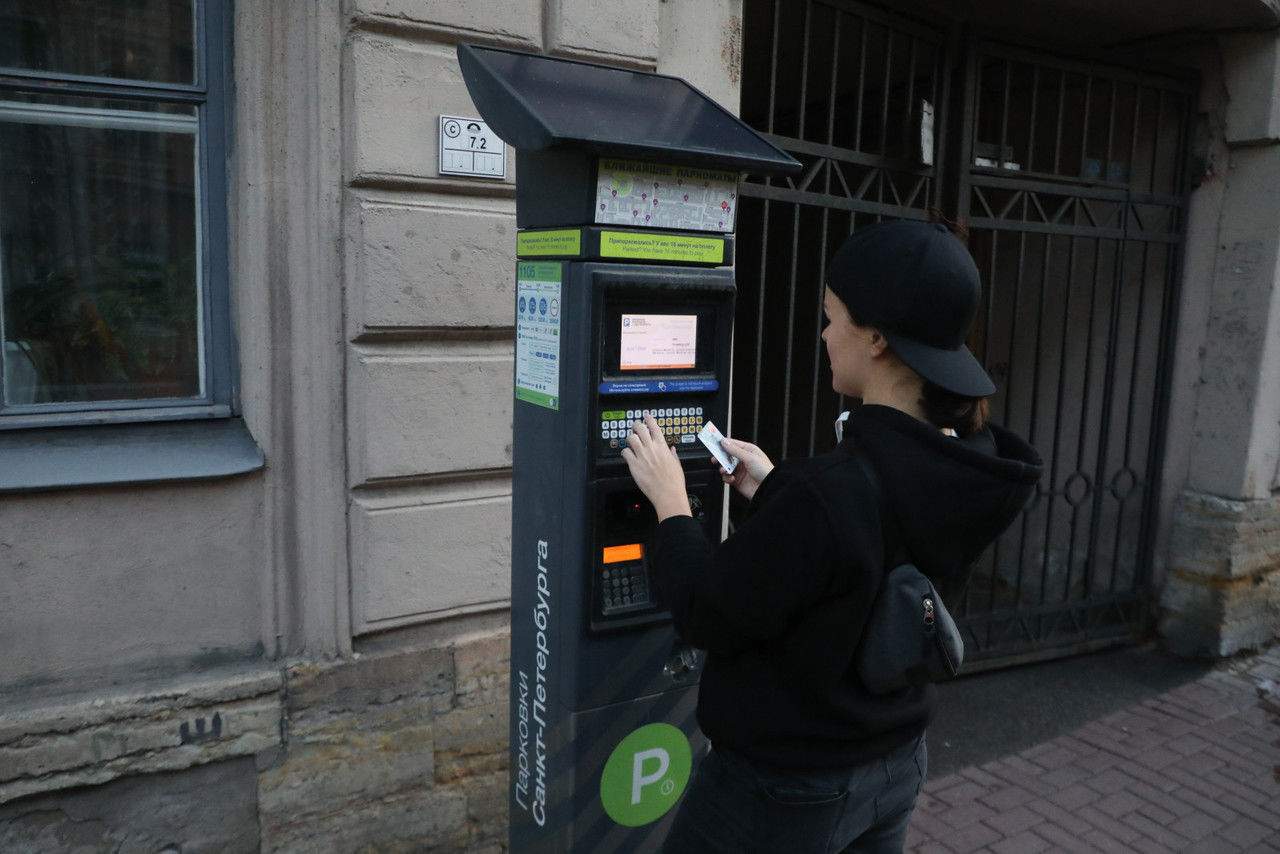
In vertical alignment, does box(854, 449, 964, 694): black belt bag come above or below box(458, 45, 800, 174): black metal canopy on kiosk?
below

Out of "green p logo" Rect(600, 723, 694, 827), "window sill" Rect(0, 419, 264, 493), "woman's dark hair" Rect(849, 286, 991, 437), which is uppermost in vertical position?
"woman's dark hair" Rect(849, 286, 991, 437)

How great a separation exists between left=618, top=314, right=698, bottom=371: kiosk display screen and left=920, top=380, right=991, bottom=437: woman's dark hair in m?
0.54

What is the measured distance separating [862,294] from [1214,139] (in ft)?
14.9

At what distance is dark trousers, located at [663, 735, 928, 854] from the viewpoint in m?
1.69

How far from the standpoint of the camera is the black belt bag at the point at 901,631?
1.59m

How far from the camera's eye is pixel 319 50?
267cm

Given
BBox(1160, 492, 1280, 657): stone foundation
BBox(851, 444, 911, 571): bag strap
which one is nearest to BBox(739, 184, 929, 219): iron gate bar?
BBox(851, 444, 911, 571): bag strap

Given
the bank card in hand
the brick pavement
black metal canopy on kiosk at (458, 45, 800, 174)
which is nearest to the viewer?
black metal canopy on kiosk at (458, 45, 800, 174)

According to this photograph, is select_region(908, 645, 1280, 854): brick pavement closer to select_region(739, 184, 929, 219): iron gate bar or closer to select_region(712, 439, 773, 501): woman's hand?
select_region(712, 439, 773, 501): woman's hand

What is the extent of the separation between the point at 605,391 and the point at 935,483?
67 centimetres

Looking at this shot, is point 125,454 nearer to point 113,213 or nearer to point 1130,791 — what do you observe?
point 113,213

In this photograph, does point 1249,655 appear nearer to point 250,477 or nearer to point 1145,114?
point 1145,114

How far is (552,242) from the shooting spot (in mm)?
1982

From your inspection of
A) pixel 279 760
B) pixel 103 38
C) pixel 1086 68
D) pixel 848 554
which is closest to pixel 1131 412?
pixel 1086 68
